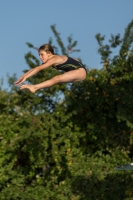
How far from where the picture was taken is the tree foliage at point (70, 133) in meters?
10.8

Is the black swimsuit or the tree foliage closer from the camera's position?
the black swimsuit

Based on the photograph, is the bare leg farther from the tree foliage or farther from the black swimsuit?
the tree foliage

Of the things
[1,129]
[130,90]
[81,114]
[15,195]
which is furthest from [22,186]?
[130,90]

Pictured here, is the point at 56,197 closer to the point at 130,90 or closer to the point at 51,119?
the point at 51,119

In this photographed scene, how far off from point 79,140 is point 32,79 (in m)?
1.80

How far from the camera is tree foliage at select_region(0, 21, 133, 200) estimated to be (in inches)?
424

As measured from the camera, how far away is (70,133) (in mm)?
11227

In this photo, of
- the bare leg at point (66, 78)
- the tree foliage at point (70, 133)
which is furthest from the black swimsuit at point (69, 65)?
the tree foliage at point (70, 133)

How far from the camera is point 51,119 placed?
11.4 metres

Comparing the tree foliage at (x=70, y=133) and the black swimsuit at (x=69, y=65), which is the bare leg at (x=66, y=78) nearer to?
the black swimsuit at (x=69, y=65)

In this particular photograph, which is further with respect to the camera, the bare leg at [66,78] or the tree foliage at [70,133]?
the tree foliage at [70,133]

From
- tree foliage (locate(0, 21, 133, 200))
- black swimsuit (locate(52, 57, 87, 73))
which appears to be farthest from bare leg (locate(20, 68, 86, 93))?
tree foliage (locate(0, 21, 133, 200))

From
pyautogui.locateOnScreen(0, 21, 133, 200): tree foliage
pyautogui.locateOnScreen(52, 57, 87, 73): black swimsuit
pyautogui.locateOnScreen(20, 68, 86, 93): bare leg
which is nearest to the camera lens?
pyautogui.locateOnScreen(20, 68, 86, 93): bare leg

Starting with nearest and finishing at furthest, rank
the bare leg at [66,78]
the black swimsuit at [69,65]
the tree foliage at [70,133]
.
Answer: the bare leg at [66,78] → the black swimsuit at [69,65] → the tree foliage at [70,133]
